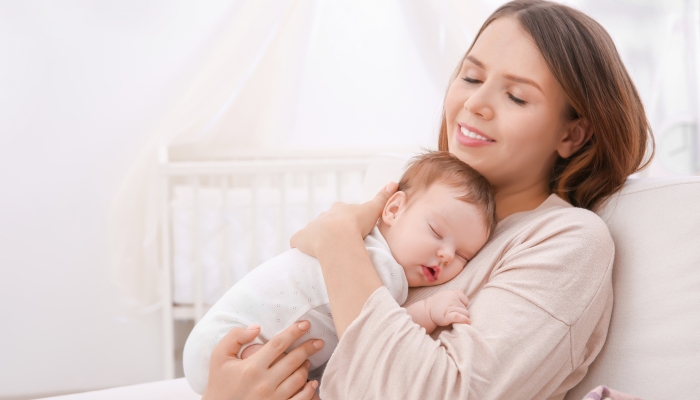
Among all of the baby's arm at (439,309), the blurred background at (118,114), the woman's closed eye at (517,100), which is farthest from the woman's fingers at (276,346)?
the blurred background at (118,114)

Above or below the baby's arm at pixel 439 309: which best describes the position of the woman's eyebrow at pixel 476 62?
above

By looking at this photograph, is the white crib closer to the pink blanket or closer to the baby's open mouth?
the baby's open mouth

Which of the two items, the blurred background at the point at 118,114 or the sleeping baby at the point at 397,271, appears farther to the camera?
the blurred background at the point at 118,114

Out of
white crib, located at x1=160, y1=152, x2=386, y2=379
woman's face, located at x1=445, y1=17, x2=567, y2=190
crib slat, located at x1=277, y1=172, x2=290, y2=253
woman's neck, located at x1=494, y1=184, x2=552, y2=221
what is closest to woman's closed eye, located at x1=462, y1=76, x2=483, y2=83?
woman's face, located at x1=445, y1=17, x2=567, y2=190

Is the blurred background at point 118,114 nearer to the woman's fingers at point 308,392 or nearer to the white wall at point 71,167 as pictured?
the white wall at point 71,167

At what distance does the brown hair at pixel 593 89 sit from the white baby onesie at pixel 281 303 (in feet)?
1.53

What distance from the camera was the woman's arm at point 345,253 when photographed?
0.99m

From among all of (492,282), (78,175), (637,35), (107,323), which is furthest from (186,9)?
(492,282)

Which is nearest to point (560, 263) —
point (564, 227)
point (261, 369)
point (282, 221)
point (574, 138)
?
point (564, 227)

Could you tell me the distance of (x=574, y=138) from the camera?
4.23 ft

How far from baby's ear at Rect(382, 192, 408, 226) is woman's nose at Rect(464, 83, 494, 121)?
0.71ft

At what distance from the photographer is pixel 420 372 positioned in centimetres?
91

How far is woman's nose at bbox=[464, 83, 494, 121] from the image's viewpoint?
3.88 feet

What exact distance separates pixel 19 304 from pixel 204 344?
2.33 meters
